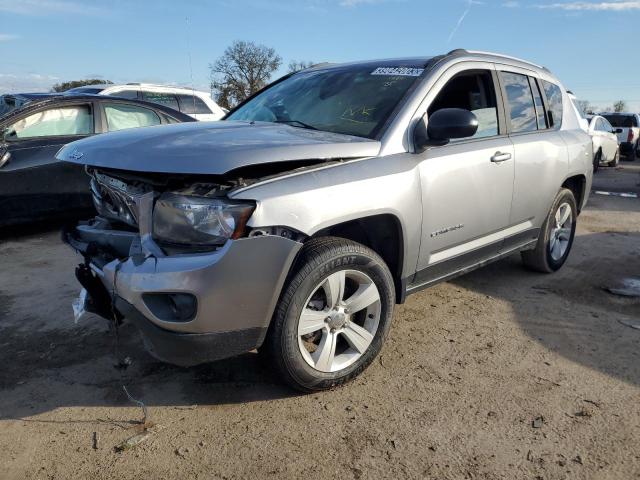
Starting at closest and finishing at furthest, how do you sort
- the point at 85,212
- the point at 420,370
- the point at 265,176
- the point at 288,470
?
1. the point at 288,470
2. the point at 265,176
3. the point at 420,370
4. the point at 85,212

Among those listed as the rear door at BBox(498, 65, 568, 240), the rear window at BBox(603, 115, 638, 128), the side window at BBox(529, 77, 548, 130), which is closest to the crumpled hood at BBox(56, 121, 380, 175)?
the rear door at BBox(498, 65, 568, 240)

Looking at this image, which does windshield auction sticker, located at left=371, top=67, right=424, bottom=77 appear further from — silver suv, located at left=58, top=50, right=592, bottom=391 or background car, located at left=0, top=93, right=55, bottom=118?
background car, located at left=0, top=93, right=55, bottom=118

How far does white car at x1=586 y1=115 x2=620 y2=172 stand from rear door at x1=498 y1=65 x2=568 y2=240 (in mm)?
10005

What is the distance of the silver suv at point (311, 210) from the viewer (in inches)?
87.0

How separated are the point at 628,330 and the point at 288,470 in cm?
275

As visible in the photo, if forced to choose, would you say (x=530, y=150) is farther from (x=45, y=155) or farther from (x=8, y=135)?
(x=8, y=135)

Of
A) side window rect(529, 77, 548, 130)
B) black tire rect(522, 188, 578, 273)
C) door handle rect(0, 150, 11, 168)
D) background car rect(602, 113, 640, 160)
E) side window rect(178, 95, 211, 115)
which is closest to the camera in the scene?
side window rect(529, 77, 548, 130)

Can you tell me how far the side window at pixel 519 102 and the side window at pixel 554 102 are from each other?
1.09ft

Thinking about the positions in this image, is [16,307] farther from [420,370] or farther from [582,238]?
[582,238]

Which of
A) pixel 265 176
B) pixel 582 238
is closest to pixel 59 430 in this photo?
pixel 265 176

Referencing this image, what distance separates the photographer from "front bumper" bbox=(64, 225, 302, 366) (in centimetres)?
214

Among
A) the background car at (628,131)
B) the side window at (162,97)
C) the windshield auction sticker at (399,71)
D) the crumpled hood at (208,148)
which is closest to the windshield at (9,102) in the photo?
the side window at (162,97)

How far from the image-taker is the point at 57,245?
558 cm

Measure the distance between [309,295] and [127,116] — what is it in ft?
16.3
